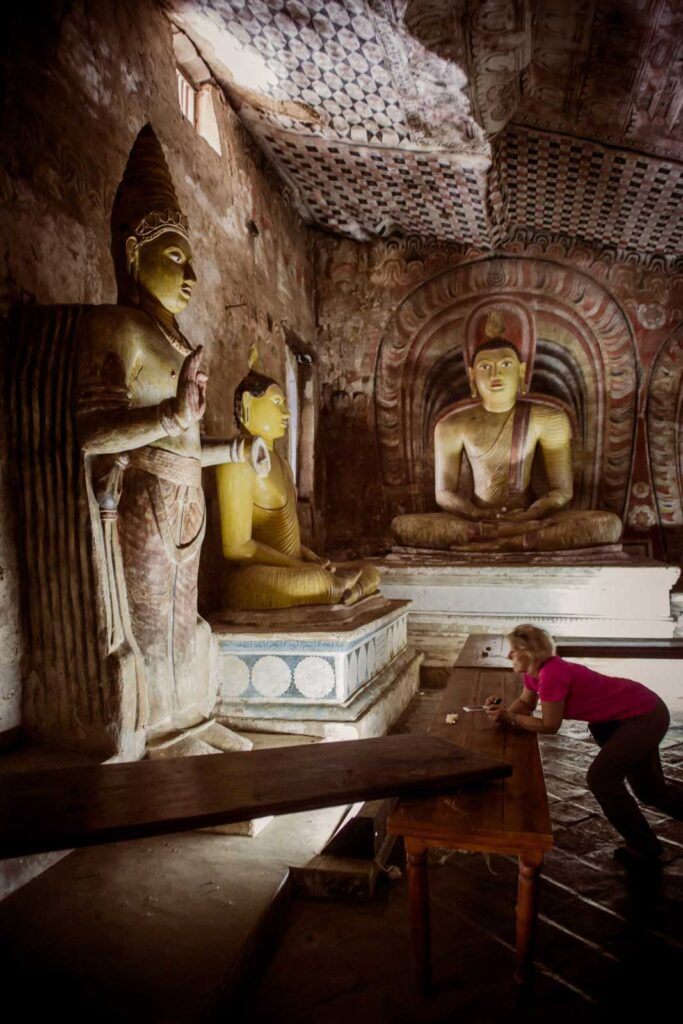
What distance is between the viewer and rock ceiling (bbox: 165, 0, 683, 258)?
13.3 feet

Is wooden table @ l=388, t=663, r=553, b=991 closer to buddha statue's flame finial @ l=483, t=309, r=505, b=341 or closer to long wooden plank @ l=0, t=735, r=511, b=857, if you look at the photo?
long wooden plank @ l=0, t=735, r=511, b=857

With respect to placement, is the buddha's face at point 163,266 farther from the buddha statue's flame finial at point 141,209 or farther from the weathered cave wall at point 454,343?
the weathered cave wall at point 454,343

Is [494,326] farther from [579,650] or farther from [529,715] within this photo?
[529,715]

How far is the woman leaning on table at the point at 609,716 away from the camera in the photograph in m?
2.27

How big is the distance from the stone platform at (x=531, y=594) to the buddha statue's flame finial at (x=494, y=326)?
9.12 feet

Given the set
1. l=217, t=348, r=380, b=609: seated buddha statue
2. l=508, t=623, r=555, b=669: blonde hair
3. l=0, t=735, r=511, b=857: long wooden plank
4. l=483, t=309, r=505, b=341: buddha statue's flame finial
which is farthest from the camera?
l=483, t=309, r=505, b=341: buddha statue's flame finial

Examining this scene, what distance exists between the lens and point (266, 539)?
4152 mm

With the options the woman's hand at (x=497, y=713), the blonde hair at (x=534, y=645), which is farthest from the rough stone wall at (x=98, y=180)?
the blonde hair at (x=534, y=645)

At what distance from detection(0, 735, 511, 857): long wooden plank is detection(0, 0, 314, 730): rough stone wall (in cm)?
75

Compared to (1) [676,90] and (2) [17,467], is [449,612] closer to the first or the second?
(2) [17,467]

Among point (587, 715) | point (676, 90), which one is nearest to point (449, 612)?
point (587, 715)

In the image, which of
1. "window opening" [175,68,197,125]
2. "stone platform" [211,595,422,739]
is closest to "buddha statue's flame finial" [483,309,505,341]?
"window opening" [175,68,197,125]

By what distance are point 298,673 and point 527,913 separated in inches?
68.0

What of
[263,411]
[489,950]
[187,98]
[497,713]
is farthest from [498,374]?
[489,950]
